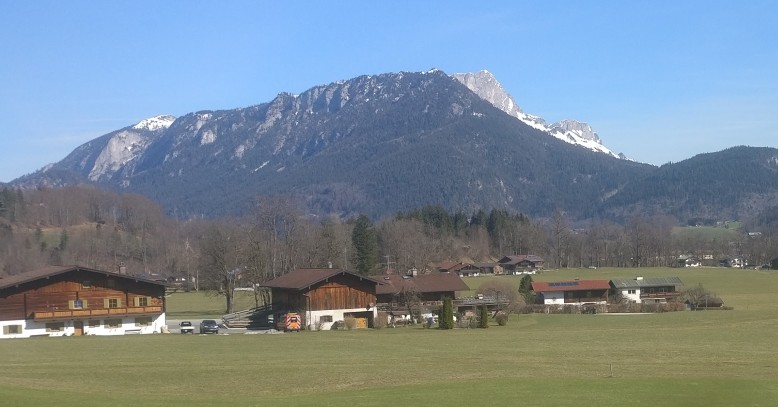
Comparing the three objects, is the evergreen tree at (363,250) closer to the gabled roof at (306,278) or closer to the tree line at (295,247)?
the tree line at (295,247)

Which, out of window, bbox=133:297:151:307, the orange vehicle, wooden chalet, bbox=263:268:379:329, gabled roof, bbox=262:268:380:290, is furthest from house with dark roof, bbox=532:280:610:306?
window, bbox=133:297:151:307

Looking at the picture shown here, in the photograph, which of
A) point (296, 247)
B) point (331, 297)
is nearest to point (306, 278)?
point (331, 297)

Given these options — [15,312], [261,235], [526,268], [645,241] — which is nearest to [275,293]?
[15,312]

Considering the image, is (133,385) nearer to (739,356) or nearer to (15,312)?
(739,356)

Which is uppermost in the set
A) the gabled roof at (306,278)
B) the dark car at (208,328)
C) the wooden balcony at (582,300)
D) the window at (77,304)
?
the gabled roof at (306,278)

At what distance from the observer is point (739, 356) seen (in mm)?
41219

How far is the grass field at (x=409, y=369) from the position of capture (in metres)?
26.5

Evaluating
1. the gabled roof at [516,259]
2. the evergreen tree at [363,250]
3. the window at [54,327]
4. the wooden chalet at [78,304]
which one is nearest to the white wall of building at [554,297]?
the evergreen tree at [363,250]

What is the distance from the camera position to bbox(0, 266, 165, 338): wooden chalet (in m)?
62.5

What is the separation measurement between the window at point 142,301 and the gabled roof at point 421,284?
75.3ft

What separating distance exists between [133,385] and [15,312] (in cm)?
3812

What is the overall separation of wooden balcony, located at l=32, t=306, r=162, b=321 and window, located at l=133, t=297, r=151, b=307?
90 centimetres

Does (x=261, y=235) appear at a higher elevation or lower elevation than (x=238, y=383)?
higher

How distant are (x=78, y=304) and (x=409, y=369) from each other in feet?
132
